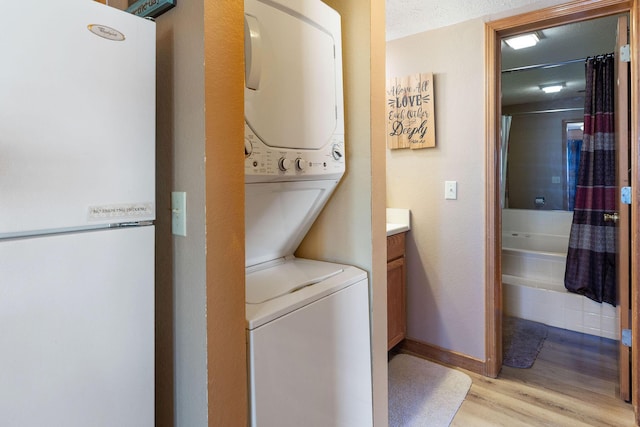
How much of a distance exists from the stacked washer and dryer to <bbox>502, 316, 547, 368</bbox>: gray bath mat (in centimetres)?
160

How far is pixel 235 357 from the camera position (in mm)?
916

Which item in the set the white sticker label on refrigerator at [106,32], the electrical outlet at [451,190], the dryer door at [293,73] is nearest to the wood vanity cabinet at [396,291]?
the electrical outlet at [451,190]

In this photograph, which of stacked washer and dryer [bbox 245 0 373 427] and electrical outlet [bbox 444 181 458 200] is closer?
stacked washer and dryer [bbox 245 0 373 427]

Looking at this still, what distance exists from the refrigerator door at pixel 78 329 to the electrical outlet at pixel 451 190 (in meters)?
2.00

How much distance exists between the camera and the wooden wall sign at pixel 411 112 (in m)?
2.46

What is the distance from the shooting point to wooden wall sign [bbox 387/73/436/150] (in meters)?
2.46

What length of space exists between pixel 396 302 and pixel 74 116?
2.18 m

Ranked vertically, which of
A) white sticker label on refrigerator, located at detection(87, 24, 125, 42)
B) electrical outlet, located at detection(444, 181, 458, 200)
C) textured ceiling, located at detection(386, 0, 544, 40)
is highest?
textured ceiling, located at detection(386, 0, 544, 40)

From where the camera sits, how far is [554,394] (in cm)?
213

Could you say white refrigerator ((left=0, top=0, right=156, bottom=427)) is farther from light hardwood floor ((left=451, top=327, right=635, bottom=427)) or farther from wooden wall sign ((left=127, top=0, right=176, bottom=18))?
light hardwood floor ((left=451, top=327, right=635, bottom=427))

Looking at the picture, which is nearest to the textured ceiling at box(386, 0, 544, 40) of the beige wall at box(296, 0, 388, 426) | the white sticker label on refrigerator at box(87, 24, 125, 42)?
the beige wall at box(296, 0, 388, 426)

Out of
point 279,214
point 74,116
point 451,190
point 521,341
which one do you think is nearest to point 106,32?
point 74,116

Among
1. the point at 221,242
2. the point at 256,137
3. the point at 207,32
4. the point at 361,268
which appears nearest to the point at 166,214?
the point at 221,242

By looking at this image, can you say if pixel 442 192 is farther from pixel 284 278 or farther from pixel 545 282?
pixel 545 282
